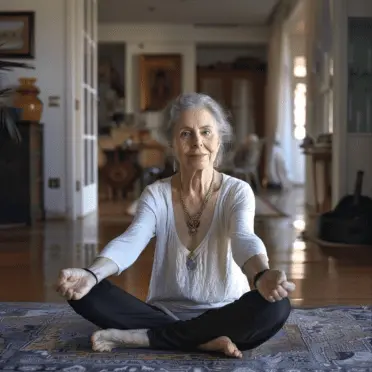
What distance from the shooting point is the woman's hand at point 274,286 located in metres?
1.55

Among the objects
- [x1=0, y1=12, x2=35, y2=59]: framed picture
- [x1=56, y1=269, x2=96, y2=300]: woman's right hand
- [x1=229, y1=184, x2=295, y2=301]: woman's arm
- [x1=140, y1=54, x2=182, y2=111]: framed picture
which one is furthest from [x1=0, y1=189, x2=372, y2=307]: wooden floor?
[x1=140, y1=54, x2=182, y2=111]: framed picture

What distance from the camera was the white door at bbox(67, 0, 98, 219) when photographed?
238 inches

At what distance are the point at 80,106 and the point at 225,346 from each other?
4743mm

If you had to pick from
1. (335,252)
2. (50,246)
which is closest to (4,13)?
(50,246)

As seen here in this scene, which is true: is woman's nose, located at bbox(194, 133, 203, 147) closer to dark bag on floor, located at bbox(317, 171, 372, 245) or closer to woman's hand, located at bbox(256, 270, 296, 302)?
woman's hand, located at bbox(256, 270, 296, 302)

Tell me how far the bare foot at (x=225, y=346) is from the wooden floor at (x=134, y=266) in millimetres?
888

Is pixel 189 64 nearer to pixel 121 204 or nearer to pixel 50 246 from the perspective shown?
pixel 121 204

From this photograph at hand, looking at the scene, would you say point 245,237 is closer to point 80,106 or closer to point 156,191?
point 156,191

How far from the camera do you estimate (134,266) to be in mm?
3611

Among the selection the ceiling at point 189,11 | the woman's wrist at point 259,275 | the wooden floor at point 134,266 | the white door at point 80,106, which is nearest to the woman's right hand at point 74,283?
the woman's wrist at point 259,275

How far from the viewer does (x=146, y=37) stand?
452 inches

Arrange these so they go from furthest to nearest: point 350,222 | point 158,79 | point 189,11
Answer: point 158,79, point 189,11, point 350,222

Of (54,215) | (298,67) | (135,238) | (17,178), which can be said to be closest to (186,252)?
(135,238)

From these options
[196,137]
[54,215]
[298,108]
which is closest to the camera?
[196,137]
